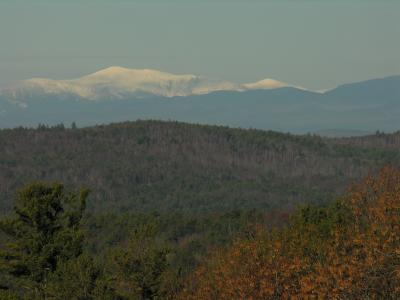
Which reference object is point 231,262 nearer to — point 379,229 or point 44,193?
point 379,229

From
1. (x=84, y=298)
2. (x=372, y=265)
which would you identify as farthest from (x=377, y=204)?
(x=84, y=298)

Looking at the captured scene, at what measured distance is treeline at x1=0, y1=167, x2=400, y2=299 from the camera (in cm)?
3581

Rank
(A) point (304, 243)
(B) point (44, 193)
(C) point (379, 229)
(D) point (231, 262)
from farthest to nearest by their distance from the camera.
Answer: (B) point (44, 193), (A) point (304, 243), (D) point (231, 262), (C) point (379, 229)

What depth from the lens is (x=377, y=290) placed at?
36188mm

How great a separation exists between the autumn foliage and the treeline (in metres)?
0.05

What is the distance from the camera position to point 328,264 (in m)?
39.1

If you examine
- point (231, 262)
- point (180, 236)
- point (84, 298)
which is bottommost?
point (180, 236)

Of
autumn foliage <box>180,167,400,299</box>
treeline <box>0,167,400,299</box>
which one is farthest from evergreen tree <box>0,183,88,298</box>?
autumn foliage <box>180,167,400,299</box>

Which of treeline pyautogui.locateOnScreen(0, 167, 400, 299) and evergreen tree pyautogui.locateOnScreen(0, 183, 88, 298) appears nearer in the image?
treeline pyautogui.locateOnScreen(0, 167, 400, 299)

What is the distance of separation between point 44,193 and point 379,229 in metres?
29.1

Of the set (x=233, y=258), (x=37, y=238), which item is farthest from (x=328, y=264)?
(x=37, y=238)

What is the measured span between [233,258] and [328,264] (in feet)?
22.0

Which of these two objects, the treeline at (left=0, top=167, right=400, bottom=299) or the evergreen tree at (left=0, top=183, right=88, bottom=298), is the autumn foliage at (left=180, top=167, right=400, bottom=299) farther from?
the evergreen tree at (left=0, top=183, right=88, bottom=298)

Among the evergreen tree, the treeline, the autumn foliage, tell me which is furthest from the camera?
the evergreen tree
